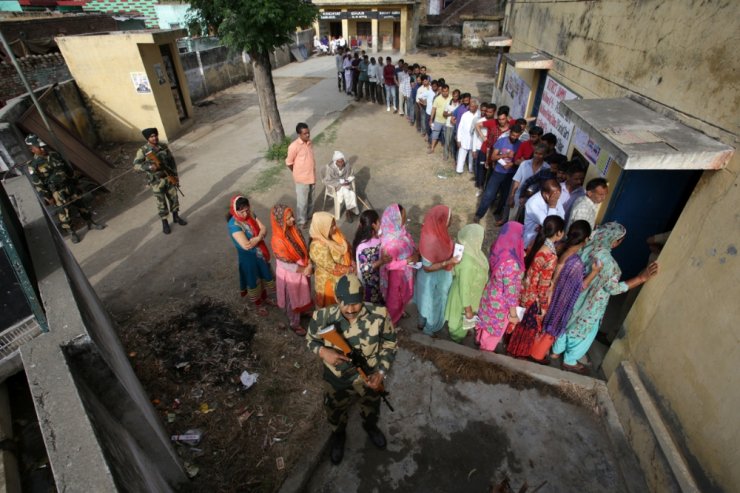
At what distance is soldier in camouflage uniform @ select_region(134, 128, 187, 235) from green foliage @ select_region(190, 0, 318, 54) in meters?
2.69

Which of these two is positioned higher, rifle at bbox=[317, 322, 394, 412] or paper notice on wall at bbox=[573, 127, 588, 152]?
paper notice on wall at bbox=[573, 127, 588, 152]

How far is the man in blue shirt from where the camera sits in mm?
6195

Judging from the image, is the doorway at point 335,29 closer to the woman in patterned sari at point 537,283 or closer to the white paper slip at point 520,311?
the woman in patterned sari at point 537,283

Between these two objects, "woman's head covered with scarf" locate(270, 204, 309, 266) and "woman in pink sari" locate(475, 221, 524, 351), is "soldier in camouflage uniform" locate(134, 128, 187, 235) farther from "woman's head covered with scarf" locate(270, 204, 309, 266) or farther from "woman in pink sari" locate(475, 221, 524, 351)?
"woman in pink sari" locate(475, 221, 524, 351)

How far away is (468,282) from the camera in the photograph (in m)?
3.78

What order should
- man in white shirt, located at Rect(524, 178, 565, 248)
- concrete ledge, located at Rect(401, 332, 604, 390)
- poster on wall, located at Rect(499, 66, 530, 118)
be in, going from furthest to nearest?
poster on wall, located at Rect(499, 66, 530, 118) → man in white shirt, located at Rect(524, 178, 565, 248) → concrete ledge, located at Rect(401, 332, 604, 390)

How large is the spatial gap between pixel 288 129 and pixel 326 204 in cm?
594

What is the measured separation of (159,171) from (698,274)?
7.07 meters

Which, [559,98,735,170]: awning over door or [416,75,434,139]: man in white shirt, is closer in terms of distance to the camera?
[559,98,735,170]: awning over door

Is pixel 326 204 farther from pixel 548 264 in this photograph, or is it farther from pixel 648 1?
pixel 648 1

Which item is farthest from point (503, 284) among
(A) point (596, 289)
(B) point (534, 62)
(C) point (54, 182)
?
(C) point (54, 182)

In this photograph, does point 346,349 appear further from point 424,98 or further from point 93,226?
point 424,98

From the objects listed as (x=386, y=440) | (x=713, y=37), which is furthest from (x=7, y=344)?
(x=713, y=37)

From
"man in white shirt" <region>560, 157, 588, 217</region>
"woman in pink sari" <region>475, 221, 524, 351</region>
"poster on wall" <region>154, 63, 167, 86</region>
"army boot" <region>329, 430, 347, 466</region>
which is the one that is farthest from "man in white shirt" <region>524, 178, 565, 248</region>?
"poster on wall" <region>154, 63, 167, 86</region>
